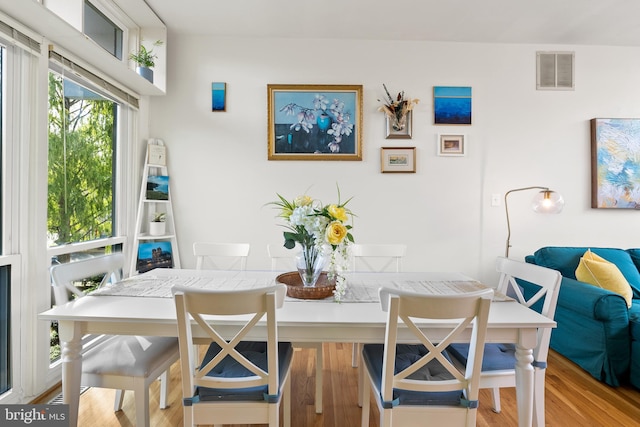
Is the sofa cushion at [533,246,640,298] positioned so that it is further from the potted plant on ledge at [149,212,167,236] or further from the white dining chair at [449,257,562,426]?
the potted plant on ledge at [149,212,167,236]

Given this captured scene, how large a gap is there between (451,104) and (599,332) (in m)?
2.02

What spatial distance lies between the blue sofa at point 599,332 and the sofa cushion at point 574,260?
0.69ft

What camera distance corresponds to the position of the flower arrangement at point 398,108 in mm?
2771

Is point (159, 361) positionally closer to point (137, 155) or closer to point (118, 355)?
point (118, 355)

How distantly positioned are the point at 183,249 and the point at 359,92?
6.96 feet

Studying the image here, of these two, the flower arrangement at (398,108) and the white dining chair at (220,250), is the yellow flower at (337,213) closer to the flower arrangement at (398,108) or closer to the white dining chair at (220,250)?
the white dining chair at (220,250)

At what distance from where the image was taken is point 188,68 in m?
2.81

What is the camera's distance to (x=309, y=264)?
5.05ft

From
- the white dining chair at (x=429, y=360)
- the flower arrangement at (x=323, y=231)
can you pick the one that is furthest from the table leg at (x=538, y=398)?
the flower arrangement at (x=323, y=231)

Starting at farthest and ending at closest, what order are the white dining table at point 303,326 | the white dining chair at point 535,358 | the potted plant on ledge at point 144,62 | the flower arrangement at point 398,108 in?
the flower arrangement at point 398,108 < the potted plant on ledge at point 144,62 < the white dining chair at point 535,358 < the white dining table at point 303,326

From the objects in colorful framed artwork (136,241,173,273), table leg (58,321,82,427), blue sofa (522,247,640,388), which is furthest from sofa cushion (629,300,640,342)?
colorful framed artwork (136,241,173,273)

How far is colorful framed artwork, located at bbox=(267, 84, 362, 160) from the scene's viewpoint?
280 centimetres

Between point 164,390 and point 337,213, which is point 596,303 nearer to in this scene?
point 337,213

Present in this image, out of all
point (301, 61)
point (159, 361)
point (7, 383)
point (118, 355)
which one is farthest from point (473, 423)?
point (301, 61)
